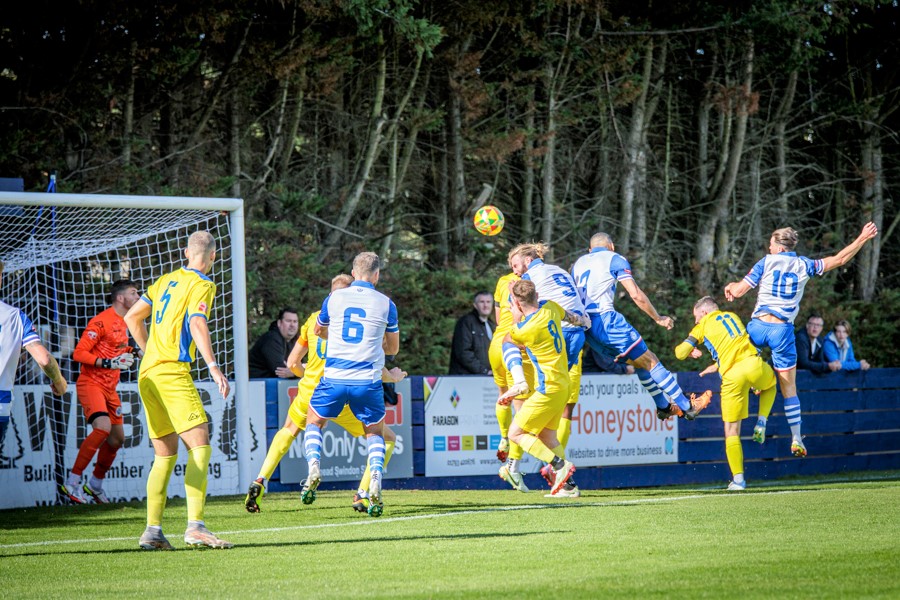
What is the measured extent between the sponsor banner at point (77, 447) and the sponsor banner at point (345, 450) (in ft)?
1.26

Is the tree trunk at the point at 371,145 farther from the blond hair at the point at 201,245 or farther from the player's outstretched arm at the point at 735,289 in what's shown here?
the blond hair at the point at 201,245

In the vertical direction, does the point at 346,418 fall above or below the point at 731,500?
above

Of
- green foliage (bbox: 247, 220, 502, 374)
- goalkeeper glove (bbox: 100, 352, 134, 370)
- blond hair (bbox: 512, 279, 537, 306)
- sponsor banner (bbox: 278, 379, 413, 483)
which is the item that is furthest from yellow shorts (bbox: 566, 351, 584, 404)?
green foliage (bbox: 247, 220, 502, 374)

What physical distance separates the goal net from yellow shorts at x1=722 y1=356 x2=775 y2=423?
565 cm

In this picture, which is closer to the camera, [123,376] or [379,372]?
[379,372]

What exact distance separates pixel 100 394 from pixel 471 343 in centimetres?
546

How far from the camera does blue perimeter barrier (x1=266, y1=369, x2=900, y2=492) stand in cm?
1780

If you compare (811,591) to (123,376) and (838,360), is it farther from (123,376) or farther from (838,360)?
(838,360)

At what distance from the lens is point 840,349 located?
19766 mm

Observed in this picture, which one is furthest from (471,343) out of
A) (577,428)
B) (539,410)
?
(539,410)

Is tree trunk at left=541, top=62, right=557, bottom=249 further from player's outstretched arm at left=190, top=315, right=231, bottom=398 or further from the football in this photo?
Answer: player's outstretched arm at left=190, top=315, right=231, bottom=398

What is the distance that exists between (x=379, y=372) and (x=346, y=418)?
6.77 ft

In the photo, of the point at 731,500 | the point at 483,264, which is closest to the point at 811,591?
the point at 731,500

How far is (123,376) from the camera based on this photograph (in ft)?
49.9
